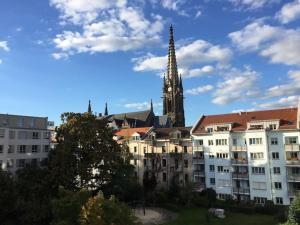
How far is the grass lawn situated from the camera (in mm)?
52812

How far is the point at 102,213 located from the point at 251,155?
4449cm

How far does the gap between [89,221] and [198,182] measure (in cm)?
4721

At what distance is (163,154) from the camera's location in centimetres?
8256

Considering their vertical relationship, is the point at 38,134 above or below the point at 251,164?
above

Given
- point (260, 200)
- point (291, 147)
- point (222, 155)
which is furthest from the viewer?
point (222, 155)

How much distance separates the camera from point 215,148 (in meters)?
74.7

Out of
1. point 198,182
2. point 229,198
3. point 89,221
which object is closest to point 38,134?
point 198,182

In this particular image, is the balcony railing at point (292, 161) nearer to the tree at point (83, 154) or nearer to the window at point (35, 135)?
the tree at point (83, 154)

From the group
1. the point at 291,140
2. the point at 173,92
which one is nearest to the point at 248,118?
the point at 291,140

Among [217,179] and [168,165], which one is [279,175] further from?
[168,165]

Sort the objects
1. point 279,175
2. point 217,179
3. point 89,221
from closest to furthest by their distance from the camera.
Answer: point 89,221, point 279,175, point 217,179

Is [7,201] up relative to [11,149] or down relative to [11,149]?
→ down

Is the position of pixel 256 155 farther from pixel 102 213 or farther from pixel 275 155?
pixel 102 213

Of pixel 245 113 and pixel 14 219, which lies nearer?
pixel 14 219
